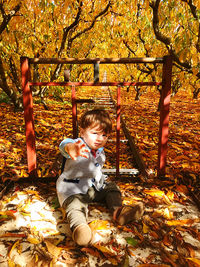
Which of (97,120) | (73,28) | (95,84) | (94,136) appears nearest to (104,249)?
(94,136)

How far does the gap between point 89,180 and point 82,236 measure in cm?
60

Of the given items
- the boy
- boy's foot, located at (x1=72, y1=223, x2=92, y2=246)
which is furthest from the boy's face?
boy's foot, located at (x1=72, y1=223, x2=92, y2=246)

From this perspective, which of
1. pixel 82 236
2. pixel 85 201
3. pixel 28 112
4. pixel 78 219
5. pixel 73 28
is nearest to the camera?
pixel 82 236

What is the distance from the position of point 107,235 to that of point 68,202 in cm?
45

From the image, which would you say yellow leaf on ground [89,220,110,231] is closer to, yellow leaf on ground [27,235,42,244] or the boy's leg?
the boy's leg

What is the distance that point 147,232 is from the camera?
72.1 inches

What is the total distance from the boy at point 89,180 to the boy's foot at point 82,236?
0.43ft

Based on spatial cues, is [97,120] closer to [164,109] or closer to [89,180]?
[89,180]

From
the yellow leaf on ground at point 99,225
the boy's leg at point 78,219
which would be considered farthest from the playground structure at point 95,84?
the yellow leaf on ground at point 99,225

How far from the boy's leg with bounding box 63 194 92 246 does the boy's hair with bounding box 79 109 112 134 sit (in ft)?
2.26

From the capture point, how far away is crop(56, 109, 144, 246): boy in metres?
1.88

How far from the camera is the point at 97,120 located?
2.03m

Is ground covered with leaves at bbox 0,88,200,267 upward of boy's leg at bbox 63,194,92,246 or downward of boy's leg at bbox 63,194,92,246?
downward

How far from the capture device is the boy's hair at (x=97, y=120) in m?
2.03
